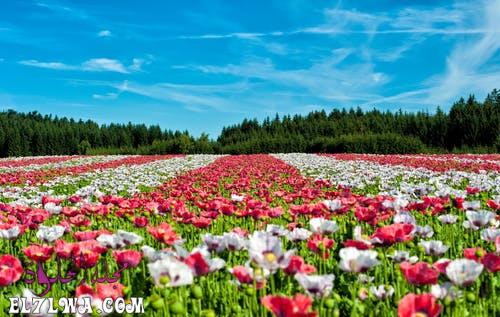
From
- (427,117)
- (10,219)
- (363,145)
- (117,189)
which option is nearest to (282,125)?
(427,117)

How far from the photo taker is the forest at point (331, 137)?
41062 millimetres

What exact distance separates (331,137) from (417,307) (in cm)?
4847

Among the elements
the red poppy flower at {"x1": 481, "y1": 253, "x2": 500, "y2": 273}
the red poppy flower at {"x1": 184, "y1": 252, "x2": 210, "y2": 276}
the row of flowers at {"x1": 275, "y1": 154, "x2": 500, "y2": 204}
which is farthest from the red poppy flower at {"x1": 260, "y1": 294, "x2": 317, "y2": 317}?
the row of flowers at {"x1": 275, "y1": 154, "x2": 500, "y2": 204}

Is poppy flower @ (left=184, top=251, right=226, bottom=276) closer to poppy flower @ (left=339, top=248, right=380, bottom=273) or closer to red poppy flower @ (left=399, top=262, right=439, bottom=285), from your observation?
poppy flower @ (left=339, top=248, right=380, bottom=273)

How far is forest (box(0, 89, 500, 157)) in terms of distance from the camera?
4106 cm

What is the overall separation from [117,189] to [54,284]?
5.32 m

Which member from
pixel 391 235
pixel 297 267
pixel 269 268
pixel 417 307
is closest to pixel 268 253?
pixel 269 268

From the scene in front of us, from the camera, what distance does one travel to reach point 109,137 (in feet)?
261

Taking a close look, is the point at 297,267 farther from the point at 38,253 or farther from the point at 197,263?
the point at 38,253

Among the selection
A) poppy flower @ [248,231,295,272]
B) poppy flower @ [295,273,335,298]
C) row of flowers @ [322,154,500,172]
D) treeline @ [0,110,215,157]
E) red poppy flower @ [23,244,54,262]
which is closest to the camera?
poppy flower @ [295,273,335,298]

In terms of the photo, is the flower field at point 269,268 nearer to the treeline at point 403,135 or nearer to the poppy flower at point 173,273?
the poppy flower at point 173,273

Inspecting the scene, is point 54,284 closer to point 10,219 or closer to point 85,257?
point 85,257

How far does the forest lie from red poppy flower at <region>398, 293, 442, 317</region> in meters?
39.2

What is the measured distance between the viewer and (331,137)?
49.3 meters
